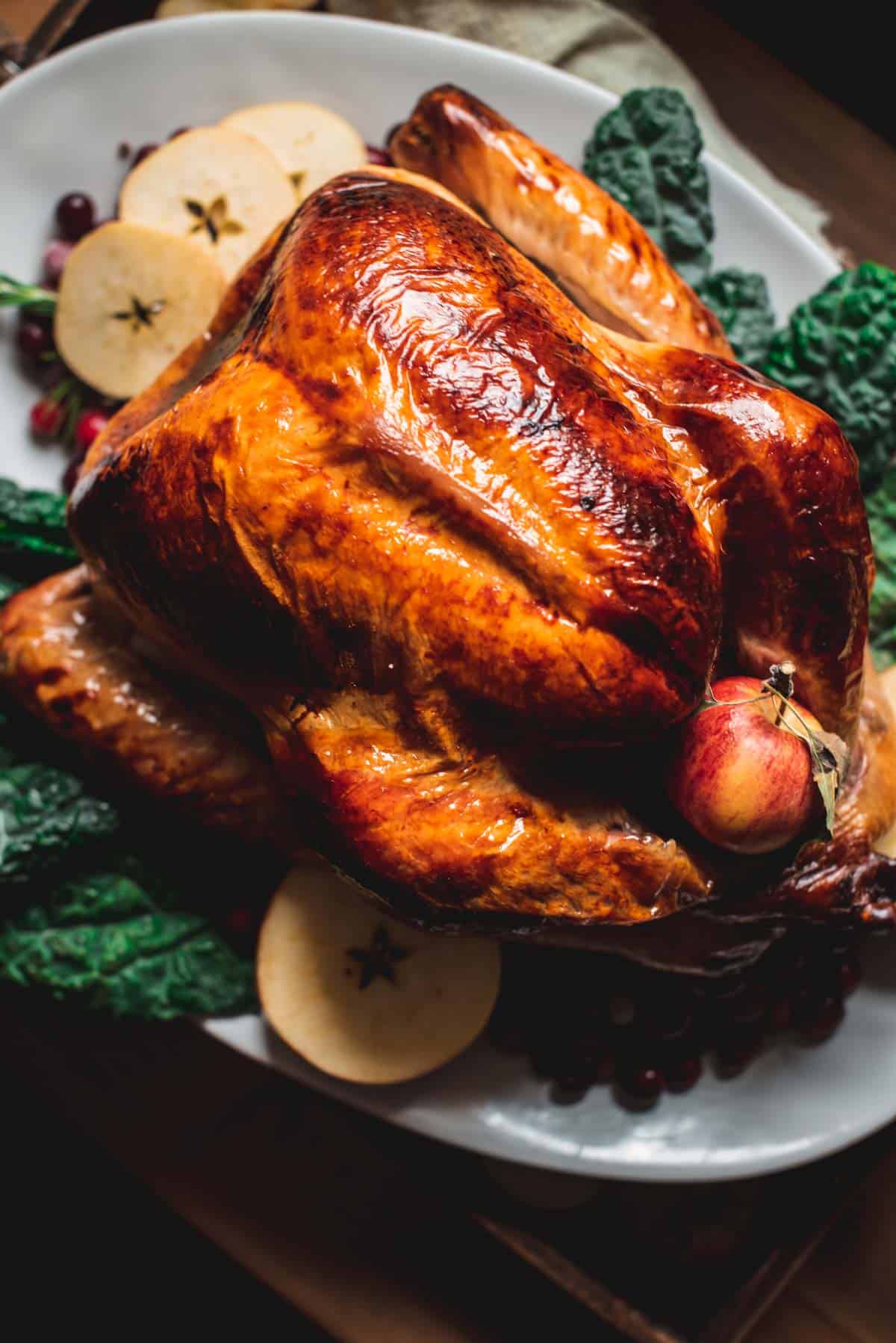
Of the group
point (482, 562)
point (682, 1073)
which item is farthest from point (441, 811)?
point (682, 1073)

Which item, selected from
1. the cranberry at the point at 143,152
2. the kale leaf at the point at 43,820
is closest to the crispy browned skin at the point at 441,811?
the kale leaf at the point at 43,820

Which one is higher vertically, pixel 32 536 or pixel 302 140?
pixel 302 140

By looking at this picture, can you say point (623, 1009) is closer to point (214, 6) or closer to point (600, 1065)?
point (600, 1065)

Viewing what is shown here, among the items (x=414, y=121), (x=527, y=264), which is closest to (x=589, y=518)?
(x=527, y=264)

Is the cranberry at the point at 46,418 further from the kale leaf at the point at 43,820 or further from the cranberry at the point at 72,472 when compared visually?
the kale leaf at the point at 43,820

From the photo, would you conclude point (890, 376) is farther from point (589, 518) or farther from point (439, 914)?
point (439, 914)

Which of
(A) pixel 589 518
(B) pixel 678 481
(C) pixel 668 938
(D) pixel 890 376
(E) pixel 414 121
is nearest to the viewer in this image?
(A) pixel 589 518
